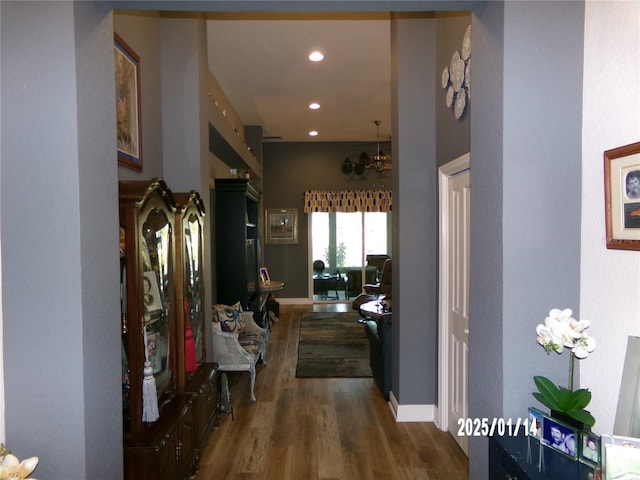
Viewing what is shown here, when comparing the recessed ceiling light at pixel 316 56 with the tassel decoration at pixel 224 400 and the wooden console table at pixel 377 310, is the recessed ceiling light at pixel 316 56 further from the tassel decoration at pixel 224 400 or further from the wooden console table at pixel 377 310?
the tassel decoration at pixel 224 400

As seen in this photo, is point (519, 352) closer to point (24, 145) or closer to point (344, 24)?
point (24, 145)

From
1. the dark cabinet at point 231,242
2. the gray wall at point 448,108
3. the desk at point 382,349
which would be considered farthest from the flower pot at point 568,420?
the dark cabinet at point 231,242

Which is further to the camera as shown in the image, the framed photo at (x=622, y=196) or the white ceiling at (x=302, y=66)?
the white ceiling at (x=302, y=66)

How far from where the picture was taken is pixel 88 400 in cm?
144

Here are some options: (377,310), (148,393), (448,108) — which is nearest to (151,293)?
(148,393)

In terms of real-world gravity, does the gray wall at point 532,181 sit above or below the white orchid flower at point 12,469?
above

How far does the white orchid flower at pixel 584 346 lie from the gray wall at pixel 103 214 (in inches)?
7.4

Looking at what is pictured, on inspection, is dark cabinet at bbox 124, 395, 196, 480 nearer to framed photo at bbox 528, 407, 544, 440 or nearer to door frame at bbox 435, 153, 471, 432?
framed photo at bbox 528, 407, 544, 440

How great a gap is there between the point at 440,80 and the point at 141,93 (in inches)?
82.8

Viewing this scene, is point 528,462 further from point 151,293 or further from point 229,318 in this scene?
point 229,318

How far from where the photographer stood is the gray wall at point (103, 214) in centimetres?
138

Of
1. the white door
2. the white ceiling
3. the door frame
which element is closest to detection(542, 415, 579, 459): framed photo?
the white door

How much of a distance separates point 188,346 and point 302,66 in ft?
11.2

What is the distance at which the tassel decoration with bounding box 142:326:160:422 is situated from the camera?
A: 214 centimetres
